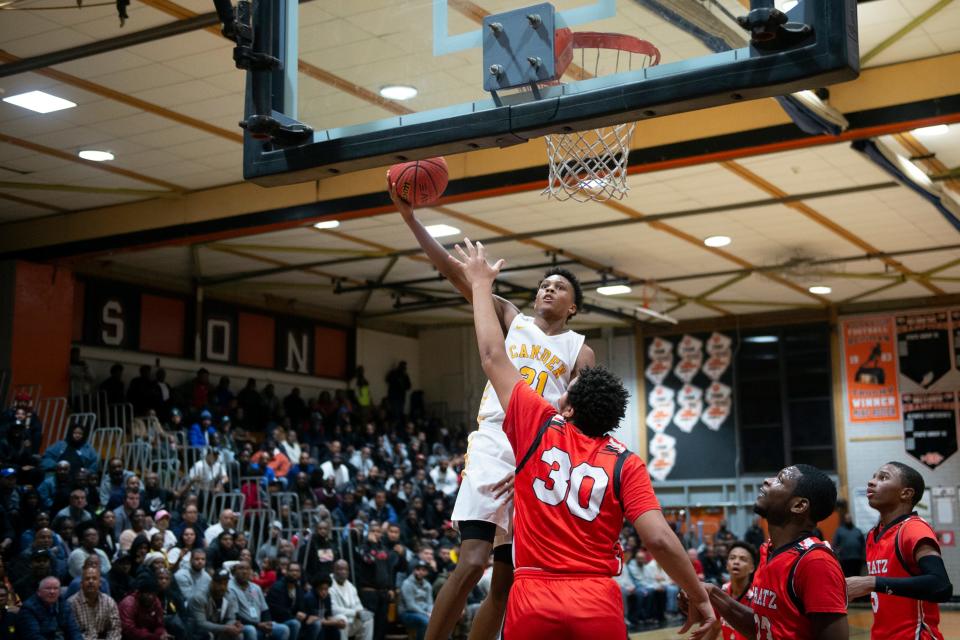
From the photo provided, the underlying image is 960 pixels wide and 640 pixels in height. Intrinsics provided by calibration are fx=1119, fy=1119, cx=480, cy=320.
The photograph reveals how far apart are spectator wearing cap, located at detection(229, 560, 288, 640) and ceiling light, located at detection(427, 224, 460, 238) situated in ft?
22.4

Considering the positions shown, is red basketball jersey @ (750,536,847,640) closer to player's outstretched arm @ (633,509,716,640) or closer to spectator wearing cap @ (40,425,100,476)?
player's outstretched arm @ (633,509,716,640)

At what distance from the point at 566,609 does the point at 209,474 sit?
13469mm

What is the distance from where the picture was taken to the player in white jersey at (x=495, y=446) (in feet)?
16.3

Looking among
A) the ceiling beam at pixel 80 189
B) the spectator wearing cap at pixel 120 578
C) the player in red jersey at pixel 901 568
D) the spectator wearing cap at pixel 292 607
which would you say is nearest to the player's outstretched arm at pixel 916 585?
the player in red jersey at pixel 901 568

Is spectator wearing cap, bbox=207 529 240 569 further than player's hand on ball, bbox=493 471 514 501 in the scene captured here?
Yes

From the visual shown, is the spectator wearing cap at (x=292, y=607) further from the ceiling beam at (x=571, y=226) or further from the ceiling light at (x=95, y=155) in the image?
the ceiling beam at (x=571, y=226)

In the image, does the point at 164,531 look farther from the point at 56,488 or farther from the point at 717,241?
the point at 717,241

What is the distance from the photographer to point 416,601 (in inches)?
590

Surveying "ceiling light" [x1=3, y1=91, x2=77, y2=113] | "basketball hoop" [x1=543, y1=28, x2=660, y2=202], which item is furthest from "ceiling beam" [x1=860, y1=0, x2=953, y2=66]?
"ceiling light" [x1=3, y1=91, x2=77, y2=113]

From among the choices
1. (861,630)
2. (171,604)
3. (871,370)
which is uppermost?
(871,370)

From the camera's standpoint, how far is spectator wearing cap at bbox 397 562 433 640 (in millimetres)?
14820

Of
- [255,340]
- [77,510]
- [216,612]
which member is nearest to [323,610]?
[216,612]

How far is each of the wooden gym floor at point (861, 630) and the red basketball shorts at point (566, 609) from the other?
38.3 feet

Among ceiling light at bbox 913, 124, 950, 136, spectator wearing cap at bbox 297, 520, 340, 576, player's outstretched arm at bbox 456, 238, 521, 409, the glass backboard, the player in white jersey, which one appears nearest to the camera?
player's outstretched arm at bbox 456, 238, 521, 409
